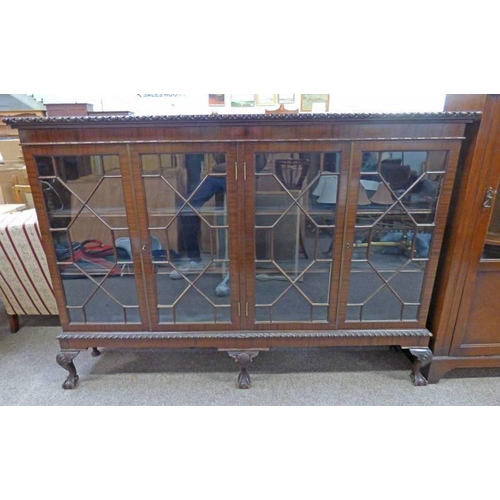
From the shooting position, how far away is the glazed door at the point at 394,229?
1.20 metres

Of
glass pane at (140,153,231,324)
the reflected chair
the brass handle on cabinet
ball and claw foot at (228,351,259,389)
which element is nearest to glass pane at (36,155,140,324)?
glass pane at (140,153,231,324)

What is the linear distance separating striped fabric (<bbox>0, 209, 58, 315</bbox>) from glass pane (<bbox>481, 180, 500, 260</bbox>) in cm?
193

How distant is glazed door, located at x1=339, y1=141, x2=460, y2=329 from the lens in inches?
47.1

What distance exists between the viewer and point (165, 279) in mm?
1359

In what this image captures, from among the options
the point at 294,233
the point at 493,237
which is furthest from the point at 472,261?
the point at 294,233

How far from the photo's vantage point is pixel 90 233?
130cm

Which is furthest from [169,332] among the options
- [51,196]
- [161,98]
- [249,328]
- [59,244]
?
[161,98]

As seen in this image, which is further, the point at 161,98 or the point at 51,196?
the point at 161,98

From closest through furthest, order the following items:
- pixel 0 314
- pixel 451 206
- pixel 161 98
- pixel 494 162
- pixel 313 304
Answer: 1. pixel 494 162
2. pixel 451 206
3. pixel 313 304
4. pixel 0 314
5. pixel 161 98

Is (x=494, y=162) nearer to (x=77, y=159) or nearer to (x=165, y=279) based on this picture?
(x=165, y=279)

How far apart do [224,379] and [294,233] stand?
74 cm

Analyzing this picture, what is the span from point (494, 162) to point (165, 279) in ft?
4.28

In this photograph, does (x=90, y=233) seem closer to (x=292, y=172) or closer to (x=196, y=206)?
(x=196, y=206)

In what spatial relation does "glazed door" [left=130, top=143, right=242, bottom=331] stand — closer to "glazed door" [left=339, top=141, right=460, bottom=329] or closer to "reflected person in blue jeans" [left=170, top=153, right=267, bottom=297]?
"reflected person in blue jeans" [left=170, top=153, right=267, bottom=297]
